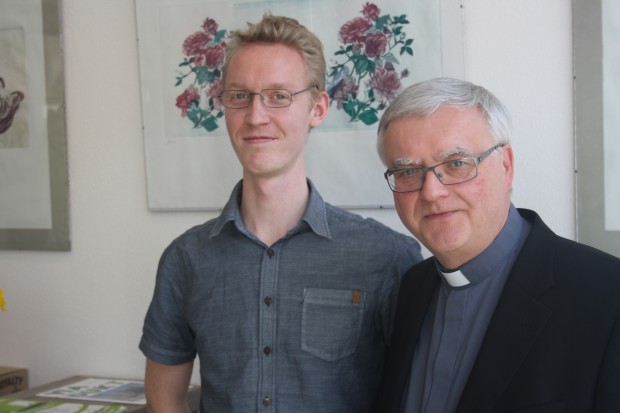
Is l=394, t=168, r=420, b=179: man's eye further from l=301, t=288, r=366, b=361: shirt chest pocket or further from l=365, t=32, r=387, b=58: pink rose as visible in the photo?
l=365, t=32, r=387, b=58: pink rose

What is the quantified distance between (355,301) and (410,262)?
189 mm

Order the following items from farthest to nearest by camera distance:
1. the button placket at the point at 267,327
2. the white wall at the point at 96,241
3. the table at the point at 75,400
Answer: the white wall at the point at 96,241 < the table at the point at 75,400 < the button placket at the point at 267,327

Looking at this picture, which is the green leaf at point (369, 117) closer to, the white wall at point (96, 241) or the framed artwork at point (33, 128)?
the white wall at point (96, 241)

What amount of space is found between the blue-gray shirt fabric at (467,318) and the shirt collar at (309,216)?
1.38 feet

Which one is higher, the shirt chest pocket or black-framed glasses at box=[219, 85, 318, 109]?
black-framed glasses at box=[219, 85, 318, 109]

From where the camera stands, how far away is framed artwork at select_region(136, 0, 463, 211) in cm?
217

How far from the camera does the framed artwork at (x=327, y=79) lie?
217cm

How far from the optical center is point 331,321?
65.4 inches

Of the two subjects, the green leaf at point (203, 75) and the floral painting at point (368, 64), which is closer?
the floral painting at point (368, 64)

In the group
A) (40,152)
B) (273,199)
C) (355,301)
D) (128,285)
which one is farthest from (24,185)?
(355,301)

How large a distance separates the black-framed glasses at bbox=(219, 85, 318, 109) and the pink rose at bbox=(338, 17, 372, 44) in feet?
1.99

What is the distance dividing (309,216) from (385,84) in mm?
686

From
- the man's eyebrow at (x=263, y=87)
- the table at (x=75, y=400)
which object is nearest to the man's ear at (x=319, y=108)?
the man's eyebrow at (x=263, y=87)

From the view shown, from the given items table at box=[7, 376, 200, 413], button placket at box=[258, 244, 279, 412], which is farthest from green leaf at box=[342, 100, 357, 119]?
table at box=[7, 376, 200, 413]
